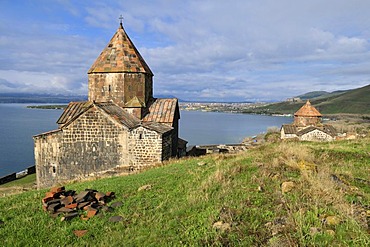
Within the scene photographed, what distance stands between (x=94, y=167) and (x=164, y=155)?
3116mm

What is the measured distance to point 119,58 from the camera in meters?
13.9

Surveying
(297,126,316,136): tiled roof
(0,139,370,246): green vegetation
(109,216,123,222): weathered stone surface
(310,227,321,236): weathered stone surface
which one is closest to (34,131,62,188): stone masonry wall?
(0,139,370,246): green vegetation

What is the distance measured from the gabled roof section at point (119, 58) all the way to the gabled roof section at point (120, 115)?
1.85 meters

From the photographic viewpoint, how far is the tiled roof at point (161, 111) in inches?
543

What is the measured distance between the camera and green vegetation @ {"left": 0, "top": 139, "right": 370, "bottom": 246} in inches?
150

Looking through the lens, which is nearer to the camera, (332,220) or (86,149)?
(332,220)

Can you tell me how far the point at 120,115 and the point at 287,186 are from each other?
29.8ft

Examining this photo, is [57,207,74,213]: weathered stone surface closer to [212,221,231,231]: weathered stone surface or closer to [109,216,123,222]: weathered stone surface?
[109,216,123,222]: weathered stone surface

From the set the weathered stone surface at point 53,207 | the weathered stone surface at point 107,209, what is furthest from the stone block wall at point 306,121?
the weathered stone surface at point 53,207

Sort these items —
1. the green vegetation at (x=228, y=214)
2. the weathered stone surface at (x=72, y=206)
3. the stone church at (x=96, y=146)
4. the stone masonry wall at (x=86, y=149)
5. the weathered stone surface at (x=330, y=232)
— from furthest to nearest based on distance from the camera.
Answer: the stone masonry wall at (x=86, y=149), the stone church at (x=96, y=146), the weathered stone surface at (x=72, y=206), the green vegetation at (x=228, y=214), the weathered stone surface at (x=330, y=232)

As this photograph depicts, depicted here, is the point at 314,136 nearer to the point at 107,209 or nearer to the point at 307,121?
the point at 307,121

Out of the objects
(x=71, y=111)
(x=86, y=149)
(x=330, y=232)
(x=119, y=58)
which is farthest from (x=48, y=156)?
(x=330, y=232)

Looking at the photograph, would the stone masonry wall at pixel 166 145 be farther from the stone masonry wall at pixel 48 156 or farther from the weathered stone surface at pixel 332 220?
the weathered stone surface at pixel 332 220

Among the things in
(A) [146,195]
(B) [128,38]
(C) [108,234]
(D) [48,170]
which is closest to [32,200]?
(A) [146,195]
